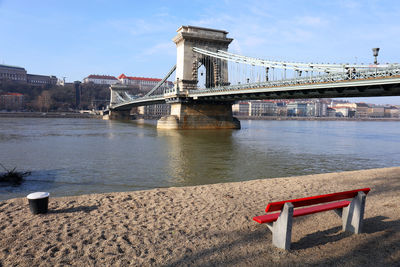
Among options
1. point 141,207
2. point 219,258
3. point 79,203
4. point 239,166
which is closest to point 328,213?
point 219,258

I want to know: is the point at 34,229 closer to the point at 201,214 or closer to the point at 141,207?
the point at 141,207

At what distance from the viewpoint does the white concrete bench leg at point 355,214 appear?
4316 mm

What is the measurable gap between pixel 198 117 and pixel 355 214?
110 ft

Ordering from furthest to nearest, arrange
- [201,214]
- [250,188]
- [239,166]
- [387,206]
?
[239,166] < [250,188] < [387,206] < [201,214]

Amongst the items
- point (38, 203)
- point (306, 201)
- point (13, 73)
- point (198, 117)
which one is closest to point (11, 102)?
point (13, 73)

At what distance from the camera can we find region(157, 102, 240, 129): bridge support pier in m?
36.9

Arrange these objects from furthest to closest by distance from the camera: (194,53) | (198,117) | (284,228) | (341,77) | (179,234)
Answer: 1. (194,53)
2. (198,117)
3. (341,77)
4. (179,234)
5. (284,228)

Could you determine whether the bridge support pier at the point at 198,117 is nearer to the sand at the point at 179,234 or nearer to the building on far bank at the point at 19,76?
the sand at the point at 179,234

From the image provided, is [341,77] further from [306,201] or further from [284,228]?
[284,228]

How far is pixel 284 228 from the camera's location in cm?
375

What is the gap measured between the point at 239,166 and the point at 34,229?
920cm

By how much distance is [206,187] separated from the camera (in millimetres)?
7348

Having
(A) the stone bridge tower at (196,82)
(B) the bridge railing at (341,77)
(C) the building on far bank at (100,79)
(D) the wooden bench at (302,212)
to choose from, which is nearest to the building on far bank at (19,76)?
(C) the building on far bank at (100,79)

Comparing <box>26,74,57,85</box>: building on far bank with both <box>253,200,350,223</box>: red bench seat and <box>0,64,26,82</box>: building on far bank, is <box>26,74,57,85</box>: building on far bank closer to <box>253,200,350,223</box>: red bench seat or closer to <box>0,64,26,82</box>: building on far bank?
<box>0,64,26,82</box>: building on far bank
